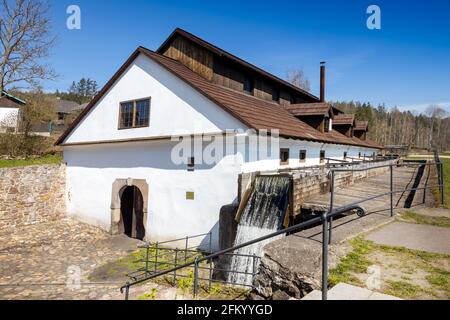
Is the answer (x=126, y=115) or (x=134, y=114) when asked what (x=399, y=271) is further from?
(x=126, y=115)

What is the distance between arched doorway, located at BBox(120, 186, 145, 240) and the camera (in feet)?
48.1

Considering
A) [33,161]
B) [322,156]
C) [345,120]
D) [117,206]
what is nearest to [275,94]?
[322,156]

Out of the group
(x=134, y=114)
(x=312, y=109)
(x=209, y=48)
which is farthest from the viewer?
(x=312, y=109)

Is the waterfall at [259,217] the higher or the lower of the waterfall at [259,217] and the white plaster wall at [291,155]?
the lower

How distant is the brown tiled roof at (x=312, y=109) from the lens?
17.0 meters

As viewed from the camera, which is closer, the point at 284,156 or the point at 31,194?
the point at 284,156

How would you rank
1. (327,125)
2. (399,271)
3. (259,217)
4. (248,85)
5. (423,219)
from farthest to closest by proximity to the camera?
1. (327,125)
2. (248,85)
3. (259,217)
4. (423,219)
5. (399,271)

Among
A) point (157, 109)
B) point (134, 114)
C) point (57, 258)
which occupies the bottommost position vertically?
point (57, 258)

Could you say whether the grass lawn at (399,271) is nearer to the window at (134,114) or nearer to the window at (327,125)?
the window at (134,114)

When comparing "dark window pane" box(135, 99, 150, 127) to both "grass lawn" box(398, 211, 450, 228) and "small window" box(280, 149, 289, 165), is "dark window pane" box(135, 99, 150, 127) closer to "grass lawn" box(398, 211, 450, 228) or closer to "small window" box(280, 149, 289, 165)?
"small window" box(280, 149, 289, 165)

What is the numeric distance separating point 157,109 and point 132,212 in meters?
6.51

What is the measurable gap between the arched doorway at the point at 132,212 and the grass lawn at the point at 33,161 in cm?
634

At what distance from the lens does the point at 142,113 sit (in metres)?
14.1

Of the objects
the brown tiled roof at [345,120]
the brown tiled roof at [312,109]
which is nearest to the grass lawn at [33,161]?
the brown tiled roof at [312,109]
